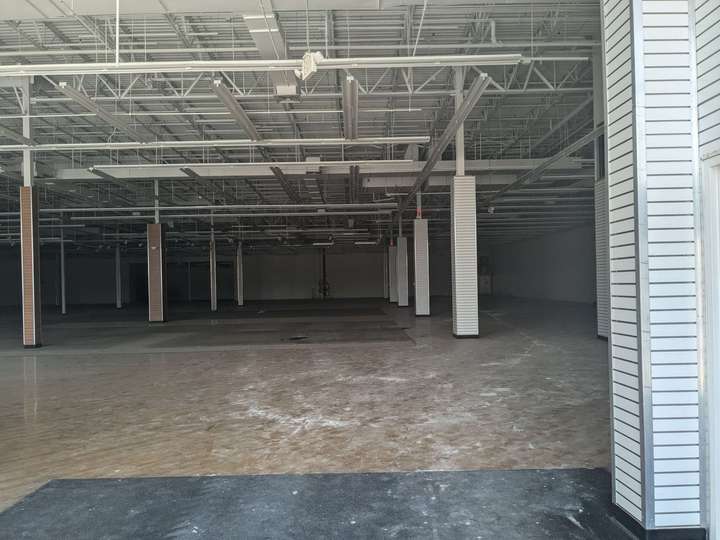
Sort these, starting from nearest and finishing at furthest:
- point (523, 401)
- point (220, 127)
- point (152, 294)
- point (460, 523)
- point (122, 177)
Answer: point (460, 523)
point (523, 401)
point (220, 127)
point (122, 177)
point (152, 294)

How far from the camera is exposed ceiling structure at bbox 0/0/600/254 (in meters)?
7.94

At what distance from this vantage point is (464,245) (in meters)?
13.9

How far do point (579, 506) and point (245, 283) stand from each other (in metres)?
41.3

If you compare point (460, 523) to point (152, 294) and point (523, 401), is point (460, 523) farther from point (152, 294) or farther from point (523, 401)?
point (152, 294)

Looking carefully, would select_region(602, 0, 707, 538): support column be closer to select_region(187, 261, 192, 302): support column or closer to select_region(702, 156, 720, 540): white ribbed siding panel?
select_region(702, 156, 720, 540): white ribbed siding panel

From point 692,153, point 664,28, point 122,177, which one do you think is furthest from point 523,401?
point 122,177

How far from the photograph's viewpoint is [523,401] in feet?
23.9

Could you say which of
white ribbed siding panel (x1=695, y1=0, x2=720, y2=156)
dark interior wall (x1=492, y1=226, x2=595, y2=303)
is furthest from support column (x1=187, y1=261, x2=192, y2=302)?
white ribbed siding panel (x1=695, y1=0, x2=720, y2=156)

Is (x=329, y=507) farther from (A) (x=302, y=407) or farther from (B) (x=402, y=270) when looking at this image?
(B) (x=402, y=270)

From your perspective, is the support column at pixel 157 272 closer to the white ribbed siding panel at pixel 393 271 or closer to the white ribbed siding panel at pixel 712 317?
the white ribbed siding panel at pixel 393 271

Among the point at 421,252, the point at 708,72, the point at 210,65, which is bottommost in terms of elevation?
the point at 421,252

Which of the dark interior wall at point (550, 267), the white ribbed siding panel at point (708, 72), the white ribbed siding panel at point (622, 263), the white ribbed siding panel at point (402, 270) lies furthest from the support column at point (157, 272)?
the dark interior wall at point (550, 267)

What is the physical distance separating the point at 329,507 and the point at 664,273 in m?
3.02

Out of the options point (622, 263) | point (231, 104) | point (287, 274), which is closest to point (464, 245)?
point (231, 104)
